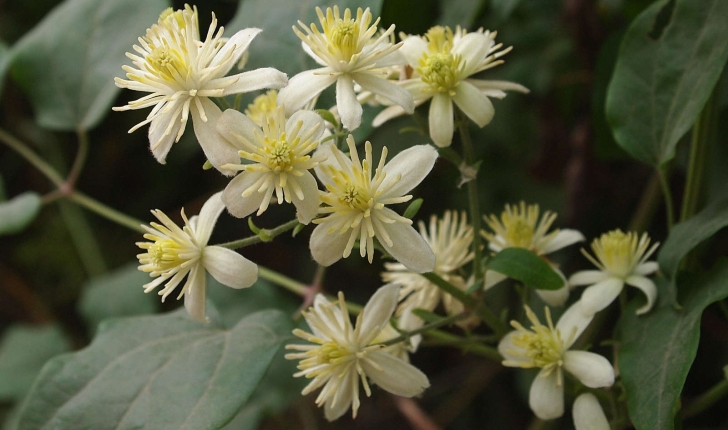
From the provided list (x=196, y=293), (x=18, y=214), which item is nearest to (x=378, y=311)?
(x=196, y=293)

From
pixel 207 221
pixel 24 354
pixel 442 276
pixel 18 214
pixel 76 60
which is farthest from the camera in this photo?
pixel 24 354

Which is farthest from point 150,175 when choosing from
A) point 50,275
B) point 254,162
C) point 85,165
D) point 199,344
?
point 254,162

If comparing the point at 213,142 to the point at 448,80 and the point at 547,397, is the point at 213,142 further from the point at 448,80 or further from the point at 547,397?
the point at 547,397

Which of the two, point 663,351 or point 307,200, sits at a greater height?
point 307,200

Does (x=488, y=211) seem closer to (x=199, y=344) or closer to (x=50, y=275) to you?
(x=199, y=344)

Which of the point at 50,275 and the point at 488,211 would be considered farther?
the point at 50,275

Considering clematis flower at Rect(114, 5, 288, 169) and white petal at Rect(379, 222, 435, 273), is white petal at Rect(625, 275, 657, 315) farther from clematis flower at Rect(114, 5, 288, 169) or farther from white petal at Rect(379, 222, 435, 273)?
clematis flower at Rect(114, 5, 288, 169)

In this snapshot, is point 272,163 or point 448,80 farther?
point 448,80
